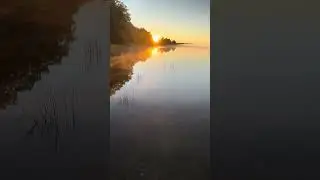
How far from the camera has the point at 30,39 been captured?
7.20ft

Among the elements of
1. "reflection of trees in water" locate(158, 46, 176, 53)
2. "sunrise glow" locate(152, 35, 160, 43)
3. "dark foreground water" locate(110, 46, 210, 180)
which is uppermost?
"sunrise glow" locate(152, 35, 160, 43)

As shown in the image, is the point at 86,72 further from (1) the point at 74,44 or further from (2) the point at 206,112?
(2) the point at 206,112

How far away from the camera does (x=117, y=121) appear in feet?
7.38

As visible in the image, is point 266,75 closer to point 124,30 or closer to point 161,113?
point 161,113

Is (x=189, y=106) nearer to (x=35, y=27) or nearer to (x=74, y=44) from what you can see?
(x=74, y=44)

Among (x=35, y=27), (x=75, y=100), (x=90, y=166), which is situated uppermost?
(x=35, y=27)

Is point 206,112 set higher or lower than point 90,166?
higher

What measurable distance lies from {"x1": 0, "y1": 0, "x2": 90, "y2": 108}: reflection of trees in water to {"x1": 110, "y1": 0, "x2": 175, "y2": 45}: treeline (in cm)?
16

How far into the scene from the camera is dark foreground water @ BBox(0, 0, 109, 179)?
2.19 metres

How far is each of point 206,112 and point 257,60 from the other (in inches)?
13.6

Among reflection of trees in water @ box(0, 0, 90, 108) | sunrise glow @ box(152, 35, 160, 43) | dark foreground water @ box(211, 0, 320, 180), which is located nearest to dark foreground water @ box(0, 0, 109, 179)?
reflection of trees in water @ box(0, 0, 90, 108)

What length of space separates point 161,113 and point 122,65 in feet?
0.97

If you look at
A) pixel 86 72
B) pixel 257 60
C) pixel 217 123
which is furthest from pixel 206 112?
pixel 86 72

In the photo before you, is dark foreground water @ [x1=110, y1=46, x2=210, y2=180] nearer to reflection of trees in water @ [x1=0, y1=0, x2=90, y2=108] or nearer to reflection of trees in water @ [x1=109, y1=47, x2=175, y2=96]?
reflection of trees in water @ [x1=109, y1=47, x2=175, y2=96]
